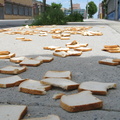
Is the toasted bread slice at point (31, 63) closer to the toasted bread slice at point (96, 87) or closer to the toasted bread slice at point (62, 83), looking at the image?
the toasted bread slice at point (62, 83)

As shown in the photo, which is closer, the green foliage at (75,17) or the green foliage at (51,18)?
the green foliage at (51,18)

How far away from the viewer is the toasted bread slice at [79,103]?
1346 mm

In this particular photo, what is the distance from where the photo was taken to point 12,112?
1.29 metres

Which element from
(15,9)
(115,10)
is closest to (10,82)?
(115,10)

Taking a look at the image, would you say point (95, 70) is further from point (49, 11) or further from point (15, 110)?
point (49, 11)

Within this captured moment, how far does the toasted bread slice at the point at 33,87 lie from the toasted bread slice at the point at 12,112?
0.28m

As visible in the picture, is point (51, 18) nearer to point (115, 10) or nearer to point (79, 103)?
point (79, 103)

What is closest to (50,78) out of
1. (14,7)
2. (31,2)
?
(14,7)

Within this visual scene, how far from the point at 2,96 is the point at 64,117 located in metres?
0.52

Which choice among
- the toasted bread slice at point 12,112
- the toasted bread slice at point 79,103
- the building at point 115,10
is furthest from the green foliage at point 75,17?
the toasted bread slice at point 12,112

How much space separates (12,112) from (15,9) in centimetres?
4525

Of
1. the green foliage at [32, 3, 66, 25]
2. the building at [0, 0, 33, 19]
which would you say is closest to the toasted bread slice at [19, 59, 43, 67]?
the green foliage at [32, 3, 66, 25]

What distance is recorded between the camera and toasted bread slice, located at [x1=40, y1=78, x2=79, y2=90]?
1684 mm

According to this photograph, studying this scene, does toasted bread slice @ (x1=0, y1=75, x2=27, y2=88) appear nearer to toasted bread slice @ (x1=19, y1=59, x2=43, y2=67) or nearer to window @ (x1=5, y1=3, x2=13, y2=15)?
toasted bread slice @ (x1=19, y1=59, x2=43, y2=67)
